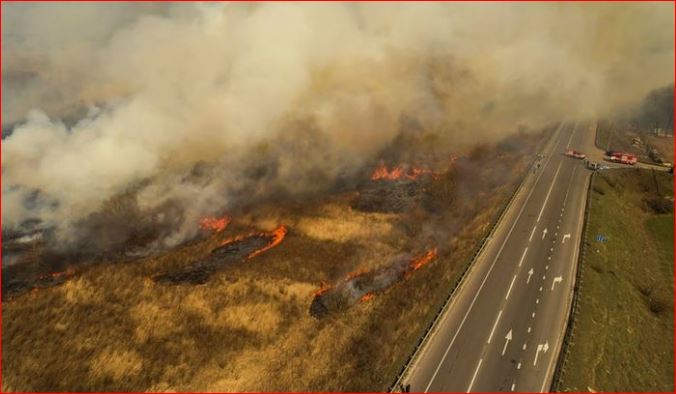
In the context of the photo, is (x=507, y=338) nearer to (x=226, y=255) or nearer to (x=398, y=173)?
(x=226, y=255)

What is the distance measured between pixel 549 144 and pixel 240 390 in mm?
104268

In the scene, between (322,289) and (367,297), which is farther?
(322,289)

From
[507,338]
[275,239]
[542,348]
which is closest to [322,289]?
[275,239]

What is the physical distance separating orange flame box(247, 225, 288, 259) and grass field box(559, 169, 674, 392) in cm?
3941

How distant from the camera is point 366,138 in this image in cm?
9300

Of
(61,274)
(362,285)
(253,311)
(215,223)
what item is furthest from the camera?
(215,223)

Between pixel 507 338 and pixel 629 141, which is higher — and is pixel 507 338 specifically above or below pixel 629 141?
below

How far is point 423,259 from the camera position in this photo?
60469 mm

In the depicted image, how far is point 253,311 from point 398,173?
4846cm

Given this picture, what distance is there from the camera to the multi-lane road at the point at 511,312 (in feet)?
130

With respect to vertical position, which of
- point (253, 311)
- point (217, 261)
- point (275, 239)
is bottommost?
point (253, 311)

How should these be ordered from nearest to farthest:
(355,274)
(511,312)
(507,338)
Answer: (507,338), (511,312), (355,274)

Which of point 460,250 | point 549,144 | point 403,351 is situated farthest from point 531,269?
point 549,144

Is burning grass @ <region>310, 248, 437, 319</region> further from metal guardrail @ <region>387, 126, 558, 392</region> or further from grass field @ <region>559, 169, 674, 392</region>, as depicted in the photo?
grass field @ <region>559, 169, 674, 392</region>
